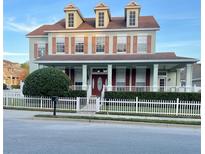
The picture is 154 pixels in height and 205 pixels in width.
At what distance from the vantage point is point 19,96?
14.6m

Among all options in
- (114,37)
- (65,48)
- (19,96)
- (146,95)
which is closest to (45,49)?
(65,48)

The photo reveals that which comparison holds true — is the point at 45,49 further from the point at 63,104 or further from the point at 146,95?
the point at 146,95

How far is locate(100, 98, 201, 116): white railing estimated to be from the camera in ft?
39.8

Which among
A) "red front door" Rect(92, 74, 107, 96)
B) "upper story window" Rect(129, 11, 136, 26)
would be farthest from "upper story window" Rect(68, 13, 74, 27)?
"upper story window" Rect(129, 11, 136, 26)

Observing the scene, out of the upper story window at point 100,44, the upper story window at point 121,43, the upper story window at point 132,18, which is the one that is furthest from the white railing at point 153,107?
the upper story window at point 132,18

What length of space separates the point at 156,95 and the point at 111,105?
4.38 metres

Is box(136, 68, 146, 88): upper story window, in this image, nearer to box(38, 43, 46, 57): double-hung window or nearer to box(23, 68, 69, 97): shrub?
box(23, 68, 69, 97): shrub

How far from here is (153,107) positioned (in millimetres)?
12828

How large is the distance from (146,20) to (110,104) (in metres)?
13.5

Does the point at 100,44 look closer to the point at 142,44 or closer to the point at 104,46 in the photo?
the point at 104,46

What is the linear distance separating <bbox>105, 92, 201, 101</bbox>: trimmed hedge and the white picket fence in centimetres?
167

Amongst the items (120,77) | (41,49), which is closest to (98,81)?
(120,77)

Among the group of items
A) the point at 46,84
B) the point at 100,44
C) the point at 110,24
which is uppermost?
the point at 110,24

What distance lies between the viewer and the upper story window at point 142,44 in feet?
67.9
